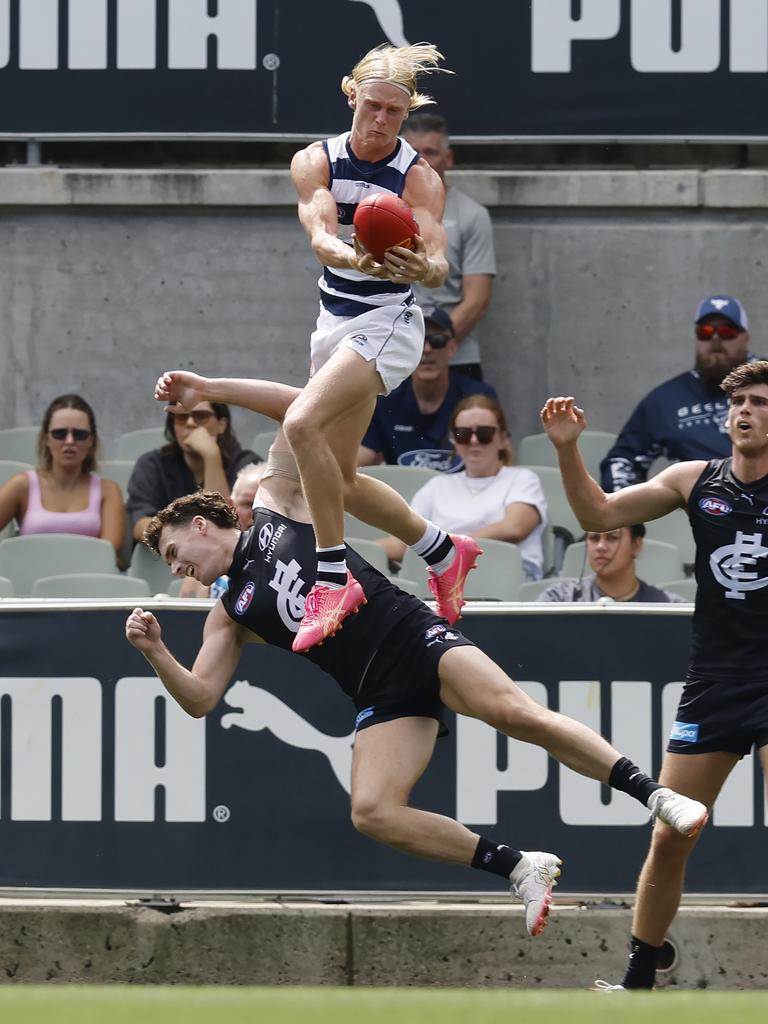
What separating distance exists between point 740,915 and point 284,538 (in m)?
2.71

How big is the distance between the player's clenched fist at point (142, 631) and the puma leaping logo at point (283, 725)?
5.08 feet

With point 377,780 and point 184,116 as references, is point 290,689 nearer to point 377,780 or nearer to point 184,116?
point 377,780

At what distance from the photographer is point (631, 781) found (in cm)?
681

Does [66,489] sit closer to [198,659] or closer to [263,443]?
[263,443]

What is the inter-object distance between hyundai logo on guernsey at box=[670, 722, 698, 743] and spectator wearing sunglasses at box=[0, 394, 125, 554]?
395 centimetres

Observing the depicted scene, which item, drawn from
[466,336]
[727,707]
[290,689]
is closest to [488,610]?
[290,689]

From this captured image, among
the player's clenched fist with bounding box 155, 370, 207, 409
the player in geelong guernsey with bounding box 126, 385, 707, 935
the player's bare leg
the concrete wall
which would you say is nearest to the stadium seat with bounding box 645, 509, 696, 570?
the concrete wall

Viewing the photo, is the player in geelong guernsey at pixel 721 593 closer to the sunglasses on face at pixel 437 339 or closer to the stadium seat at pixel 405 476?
the stadium seat at pixel 405 476

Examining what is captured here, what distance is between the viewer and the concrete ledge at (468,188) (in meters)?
11.7

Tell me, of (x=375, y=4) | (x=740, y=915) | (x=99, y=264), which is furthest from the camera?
(x=99, y=264)

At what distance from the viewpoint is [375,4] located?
37.2ft

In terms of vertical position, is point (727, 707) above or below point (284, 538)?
below

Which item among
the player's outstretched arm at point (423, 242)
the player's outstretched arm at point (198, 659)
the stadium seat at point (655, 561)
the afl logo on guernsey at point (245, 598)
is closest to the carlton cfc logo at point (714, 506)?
the player's outstretched arm at point (423, 242)

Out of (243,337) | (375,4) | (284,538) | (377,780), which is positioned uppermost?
(375,4)
